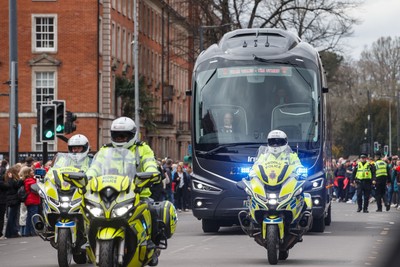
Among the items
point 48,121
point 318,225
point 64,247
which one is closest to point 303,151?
point 318,225

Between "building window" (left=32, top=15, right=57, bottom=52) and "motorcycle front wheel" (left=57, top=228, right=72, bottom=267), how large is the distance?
175ft

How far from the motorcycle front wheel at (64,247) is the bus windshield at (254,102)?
829 cm

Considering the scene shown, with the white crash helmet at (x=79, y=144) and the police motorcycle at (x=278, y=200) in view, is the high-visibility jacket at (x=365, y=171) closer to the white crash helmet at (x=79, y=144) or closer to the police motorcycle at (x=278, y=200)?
the police motorcycle at (x=278, y=200)

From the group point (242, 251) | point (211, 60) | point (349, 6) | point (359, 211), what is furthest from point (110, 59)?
point (242, 251)

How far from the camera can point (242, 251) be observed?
59.0 feet

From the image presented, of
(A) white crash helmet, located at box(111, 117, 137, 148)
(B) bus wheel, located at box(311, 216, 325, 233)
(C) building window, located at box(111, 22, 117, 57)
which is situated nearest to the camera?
(A) white crash helmet, located at box(111, 117, 137, 148)

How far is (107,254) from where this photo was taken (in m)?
10.1

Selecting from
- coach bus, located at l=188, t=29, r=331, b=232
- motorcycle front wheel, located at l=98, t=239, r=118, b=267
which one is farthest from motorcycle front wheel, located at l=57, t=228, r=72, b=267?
coach bus, located at l=188, t=29, r=331, b=232

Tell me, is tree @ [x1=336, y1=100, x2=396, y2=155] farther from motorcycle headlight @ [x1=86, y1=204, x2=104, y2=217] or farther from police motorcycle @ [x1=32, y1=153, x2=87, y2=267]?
motorcycle headlight @ [x1=86, y1=204, x2=104, y2=217]

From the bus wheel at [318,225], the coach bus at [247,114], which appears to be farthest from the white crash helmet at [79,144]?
the bus wheel at [318,225]

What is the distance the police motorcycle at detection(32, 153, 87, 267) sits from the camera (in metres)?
14.1

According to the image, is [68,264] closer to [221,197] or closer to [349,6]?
[221,197]

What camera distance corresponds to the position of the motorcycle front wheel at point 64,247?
45.7ft

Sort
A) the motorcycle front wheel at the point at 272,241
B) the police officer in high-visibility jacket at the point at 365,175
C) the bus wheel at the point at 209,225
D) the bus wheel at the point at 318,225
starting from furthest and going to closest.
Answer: the police officer in high-visibility jacket at the point at 365,175, the bus wheel at the point at 209,225, the bus wheel at the point at 318,225, the motorcycle front wheel at the point at 272,241
